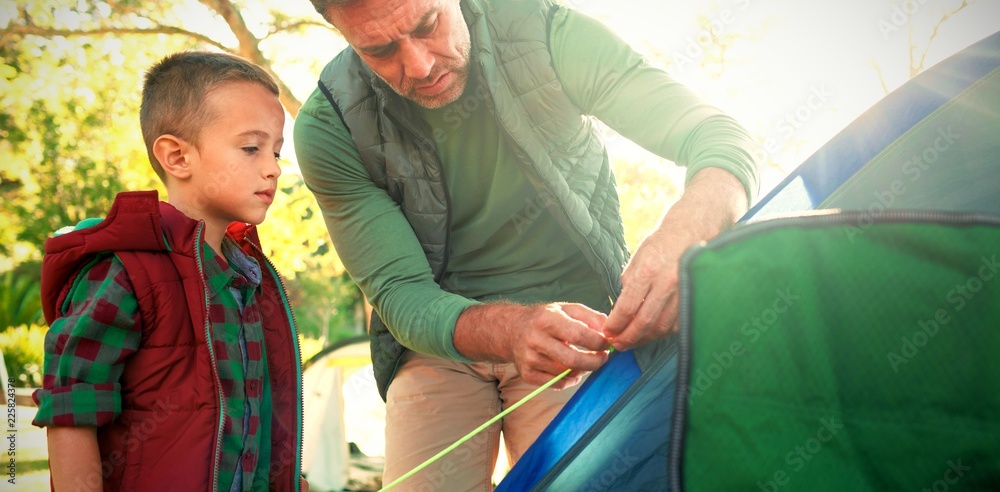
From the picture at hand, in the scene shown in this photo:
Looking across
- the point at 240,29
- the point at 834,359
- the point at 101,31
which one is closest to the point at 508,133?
the point at 834,359

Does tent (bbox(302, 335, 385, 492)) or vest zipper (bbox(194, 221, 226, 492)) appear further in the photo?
tent (bbox(302, 335, 385, 492))

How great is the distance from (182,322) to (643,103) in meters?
0.87

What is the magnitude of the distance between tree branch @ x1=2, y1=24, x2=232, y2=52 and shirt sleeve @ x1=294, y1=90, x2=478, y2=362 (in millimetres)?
3852

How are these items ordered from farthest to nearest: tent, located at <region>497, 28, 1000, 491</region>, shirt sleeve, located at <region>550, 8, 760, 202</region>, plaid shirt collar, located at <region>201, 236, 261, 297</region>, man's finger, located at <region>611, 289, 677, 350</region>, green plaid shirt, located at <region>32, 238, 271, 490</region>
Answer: plaid shirt collar, located at <region>201, 236, 261, 297</region>
shirt sleeve, located at <region>550, 8, 760, 202</region>
green plaid shirt, located at <region>32, 238, 271, 490</region>
man's finger, located at <region>611, 289, 677, 350</region>
tent, located at <region>497, 28, 1000, 491</region>

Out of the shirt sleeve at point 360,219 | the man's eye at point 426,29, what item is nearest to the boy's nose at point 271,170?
the shirt sleeve at point 360,219

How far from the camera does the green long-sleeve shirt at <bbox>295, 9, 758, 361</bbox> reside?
1.52 m

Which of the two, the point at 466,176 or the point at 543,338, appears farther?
the point at 466,176

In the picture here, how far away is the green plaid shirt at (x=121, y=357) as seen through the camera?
3.59ft

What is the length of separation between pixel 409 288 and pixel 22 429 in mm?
4329

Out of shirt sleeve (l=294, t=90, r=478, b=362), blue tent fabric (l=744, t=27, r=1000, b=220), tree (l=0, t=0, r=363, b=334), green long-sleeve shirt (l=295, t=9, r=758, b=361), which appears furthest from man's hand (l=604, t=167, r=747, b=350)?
tree (l=0, t=0, r=363, b=334)

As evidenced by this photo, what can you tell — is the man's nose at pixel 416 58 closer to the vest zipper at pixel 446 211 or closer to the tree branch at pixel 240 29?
the vest zipper at pixel 446 211

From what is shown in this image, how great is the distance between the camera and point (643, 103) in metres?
1.40

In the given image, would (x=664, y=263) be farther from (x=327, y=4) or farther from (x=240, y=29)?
(x=240, y=29)

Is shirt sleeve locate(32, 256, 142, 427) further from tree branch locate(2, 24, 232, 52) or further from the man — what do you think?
tree branch locate(2, 24, 232, 52)
